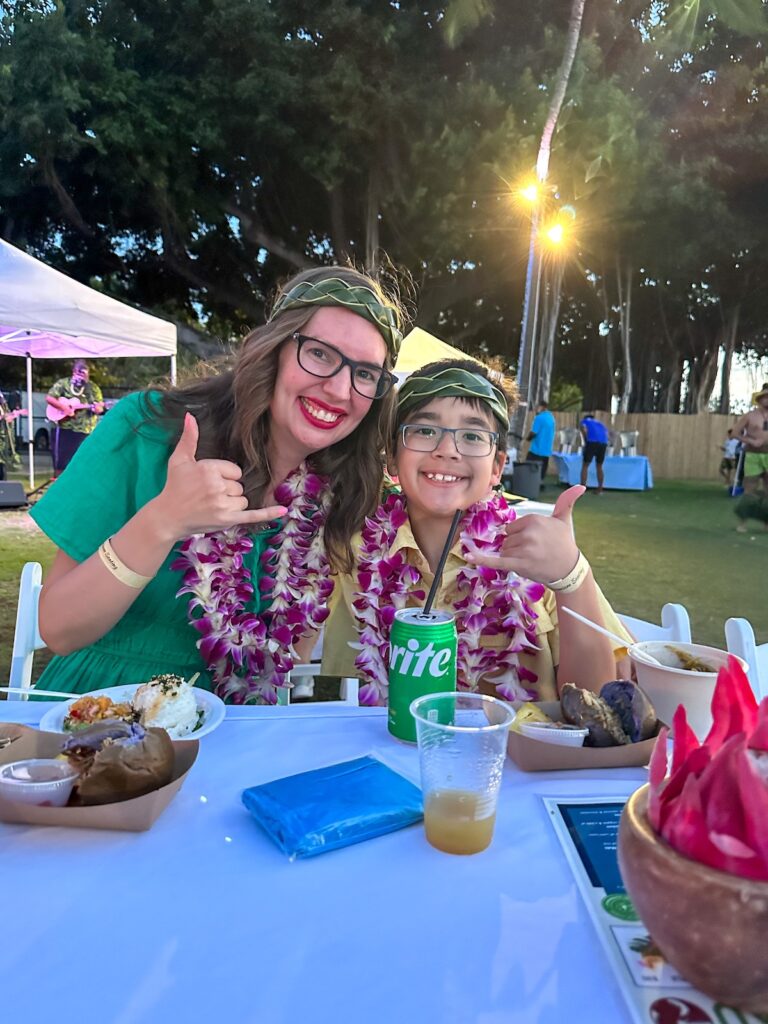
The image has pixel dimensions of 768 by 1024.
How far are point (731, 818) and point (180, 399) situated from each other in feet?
6.09

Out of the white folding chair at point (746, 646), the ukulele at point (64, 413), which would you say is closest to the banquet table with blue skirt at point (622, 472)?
the ukulele at point (64, 413)

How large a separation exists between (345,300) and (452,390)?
405 millimetres

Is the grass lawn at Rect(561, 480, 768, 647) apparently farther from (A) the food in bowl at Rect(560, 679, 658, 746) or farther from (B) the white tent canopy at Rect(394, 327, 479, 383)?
(A) the food in bowl at Rect(560, 679, 658, 746)

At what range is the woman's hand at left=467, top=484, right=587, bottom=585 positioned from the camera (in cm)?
160

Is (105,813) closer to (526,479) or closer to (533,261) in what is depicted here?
(526,479)

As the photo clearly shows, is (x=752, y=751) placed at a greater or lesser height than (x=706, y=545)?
greater

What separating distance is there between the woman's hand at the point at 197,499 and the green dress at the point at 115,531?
1.27 feet

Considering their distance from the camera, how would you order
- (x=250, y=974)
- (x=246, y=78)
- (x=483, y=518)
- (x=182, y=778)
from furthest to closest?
1. (x=246, y=78)
2. (x=483, y=518)
3. (x=182, y=778)
4. (x=250, y=974)

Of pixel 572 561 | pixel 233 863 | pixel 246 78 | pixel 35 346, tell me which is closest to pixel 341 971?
pixel 233 863

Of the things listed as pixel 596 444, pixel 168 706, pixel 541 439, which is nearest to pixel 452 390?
pixel 168 706

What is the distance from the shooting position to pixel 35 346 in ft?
38.5

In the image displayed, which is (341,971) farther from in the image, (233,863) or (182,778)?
(182,778)

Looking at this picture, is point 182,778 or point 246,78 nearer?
point 182,778

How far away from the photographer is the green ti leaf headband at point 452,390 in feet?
6.46
